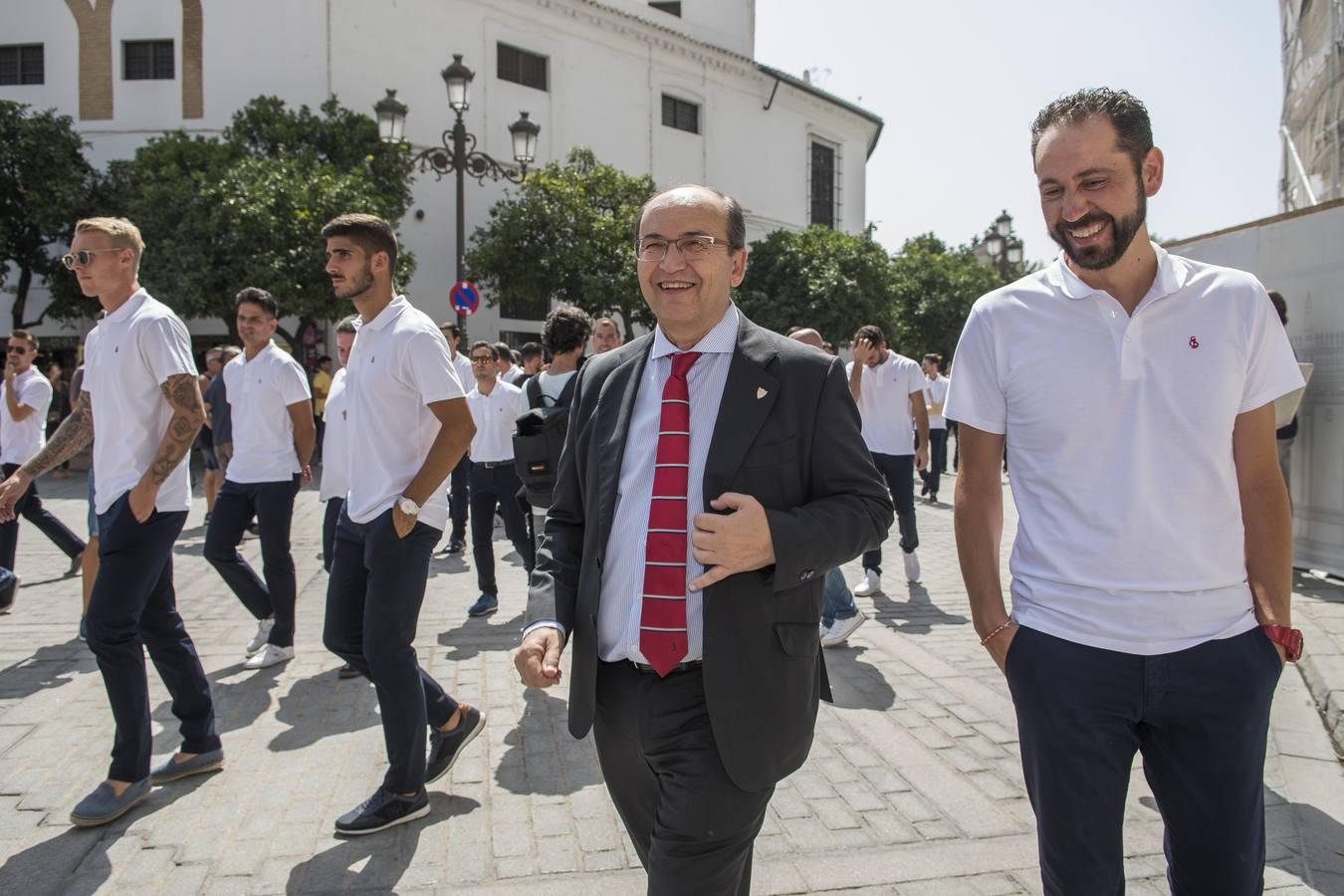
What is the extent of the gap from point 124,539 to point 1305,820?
4680 millimetres

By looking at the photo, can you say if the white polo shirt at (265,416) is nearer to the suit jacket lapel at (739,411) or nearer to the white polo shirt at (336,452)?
the white polo shirt at (336,452)

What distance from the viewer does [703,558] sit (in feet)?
6.33

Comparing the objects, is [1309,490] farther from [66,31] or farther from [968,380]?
[66,31]

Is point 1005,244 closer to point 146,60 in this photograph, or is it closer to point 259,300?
point 259,300

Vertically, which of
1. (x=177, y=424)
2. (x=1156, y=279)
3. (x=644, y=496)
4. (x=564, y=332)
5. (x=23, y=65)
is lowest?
(x=644, y=496)

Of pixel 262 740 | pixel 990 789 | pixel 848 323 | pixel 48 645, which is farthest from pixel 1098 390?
pixel 848 323

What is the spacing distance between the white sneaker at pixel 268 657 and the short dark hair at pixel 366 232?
295 centimetres

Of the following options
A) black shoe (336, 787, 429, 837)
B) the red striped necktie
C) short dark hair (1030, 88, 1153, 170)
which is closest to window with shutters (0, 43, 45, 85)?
black shoe (336, 787, 429, 837)

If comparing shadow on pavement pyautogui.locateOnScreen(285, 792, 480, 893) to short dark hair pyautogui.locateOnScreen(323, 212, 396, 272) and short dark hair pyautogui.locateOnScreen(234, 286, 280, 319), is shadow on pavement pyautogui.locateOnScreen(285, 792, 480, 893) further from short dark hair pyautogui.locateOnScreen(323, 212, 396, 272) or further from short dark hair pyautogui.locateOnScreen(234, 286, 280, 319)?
short dark hair pyautogui.locateOnScreen(234, 286, 280, 319)

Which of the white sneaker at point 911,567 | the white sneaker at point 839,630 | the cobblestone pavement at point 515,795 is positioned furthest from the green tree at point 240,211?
the white sneaker at point 839,630

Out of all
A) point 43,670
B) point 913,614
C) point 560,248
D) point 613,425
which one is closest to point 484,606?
point 43,670

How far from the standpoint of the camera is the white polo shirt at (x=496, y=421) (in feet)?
24.2

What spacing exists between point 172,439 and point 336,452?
179 centimetres

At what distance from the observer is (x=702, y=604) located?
2107 millimetres
